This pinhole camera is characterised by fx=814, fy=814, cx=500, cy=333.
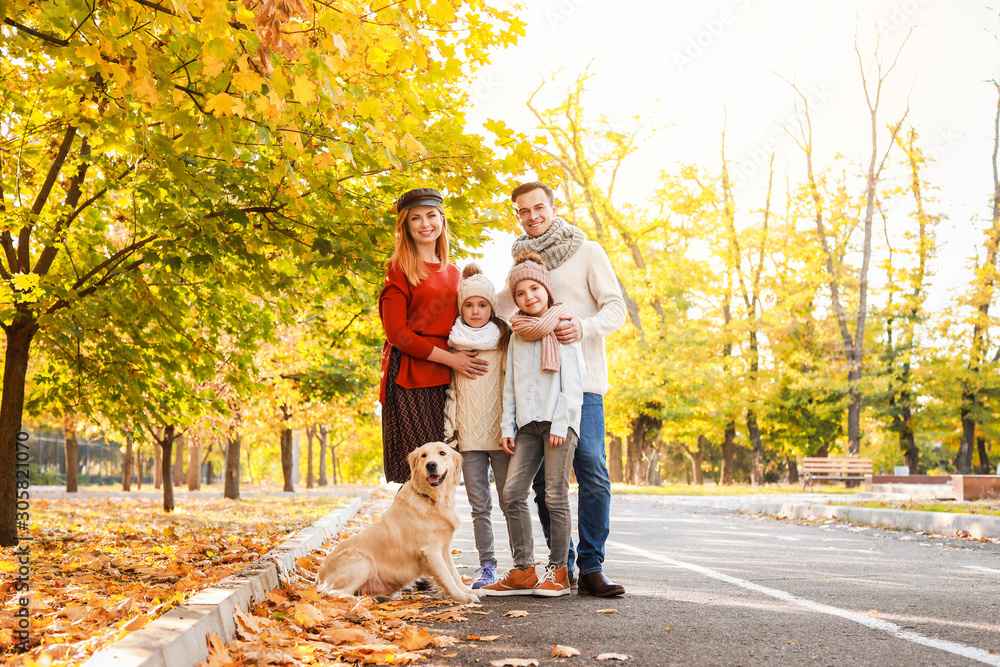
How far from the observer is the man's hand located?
16.2 feet

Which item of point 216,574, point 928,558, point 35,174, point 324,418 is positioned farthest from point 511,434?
point 324,418

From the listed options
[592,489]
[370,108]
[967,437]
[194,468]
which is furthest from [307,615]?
[967,437]

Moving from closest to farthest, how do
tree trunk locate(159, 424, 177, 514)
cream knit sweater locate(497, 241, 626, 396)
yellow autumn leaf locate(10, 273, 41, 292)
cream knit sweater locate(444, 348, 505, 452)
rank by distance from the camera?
cream knit sweater locate(444, 348, 505, 452), cream knit sweater locate(497, 241, 626, 396), yellow autumn leaf locate(10, 273, 41, 292), tree trunk locate(159, 424, 177, 514)

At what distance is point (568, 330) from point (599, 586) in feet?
5.04

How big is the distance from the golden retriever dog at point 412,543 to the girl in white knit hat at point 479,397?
259 mm

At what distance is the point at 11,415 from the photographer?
766 cm

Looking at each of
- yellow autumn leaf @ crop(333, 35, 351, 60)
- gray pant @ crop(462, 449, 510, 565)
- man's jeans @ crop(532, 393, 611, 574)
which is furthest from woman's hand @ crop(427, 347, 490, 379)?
yellow autumn leaf @ crop(333, 35, 351, 60)

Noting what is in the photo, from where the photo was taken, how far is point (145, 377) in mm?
8625

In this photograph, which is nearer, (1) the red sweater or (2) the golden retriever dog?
(2) the golden retriever dog

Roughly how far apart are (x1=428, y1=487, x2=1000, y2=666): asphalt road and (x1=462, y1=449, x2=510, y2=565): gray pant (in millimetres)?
596

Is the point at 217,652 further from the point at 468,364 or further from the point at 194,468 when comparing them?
the point at 194,468

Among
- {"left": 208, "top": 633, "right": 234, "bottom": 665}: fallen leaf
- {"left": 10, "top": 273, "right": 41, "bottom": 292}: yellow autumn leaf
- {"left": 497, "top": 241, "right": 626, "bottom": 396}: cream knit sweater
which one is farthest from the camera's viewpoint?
{"left": 10, "top": 273, "right": 41, "bottom": 292}: yellow autumn leaf

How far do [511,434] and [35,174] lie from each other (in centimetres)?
678

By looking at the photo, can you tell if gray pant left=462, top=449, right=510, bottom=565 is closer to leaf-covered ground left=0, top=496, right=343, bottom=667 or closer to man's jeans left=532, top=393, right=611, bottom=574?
man's jeans left=532, top=393, right=611, bottom=574
